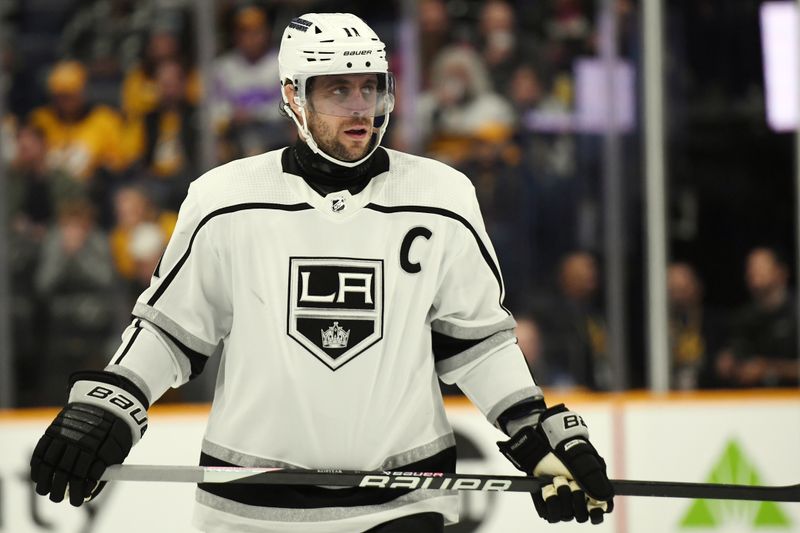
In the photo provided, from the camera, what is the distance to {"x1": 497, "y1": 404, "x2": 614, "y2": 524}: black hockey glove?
2.14 m

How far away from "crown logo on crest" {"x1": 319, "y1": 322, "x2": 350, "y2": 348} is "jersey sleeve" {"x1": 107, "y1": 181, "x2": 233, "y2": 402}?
19 centimetres

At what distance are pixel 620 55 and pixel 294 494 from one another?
9.83 feet

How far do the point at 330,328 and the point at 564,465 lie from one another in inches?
17.2

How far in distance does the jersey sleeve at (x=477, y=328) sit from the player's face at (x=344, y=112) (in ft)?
0.73

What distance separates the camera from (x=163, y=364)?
88.2 inches

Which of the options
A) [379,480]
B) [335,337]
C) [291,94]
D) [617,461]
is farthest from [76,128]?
[379,480]

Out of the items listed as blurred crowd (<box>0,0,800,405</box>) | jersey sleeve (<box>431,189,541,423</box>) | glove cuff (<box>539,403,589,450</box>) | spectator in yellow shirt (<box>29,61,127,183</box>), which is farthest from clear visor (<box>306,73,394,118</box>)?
spectator in yellow shirt (<box>29,61,127,183</box>)

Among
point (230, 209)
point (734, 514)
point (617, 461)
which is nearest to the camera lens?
point (230, 209)

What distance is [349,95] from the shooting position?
2.24m

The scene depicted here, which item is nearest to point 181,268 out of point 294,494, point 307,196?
point 307,196

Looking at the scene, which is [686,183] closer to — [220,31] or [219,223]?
[220,31]

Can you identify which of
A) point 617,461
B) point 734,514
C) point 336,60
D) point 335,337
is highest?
point 336,60

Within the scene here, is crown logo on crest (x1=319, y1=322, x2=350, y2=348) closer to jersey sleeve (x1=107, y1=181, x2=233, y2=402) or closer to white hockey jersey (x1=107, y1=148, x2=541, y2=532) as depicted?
white hockey jersey (x1=107, y1=148, x2=541, y2=532)

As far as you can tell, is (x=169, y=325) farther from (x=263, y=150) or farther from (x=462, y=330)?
(x=263, y=150)
